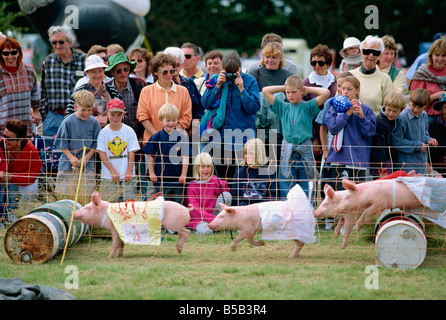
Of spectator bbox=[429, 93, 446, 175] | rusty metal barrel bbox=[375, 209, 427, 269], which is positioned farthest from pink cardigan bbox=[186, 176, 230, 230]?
spectator bbox=[429, 93, 446, 175]

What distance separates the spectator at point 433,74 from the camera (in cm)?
876

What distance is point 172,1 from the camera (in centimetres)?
3697

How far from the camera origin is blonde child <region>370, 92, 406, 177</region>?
786 cm

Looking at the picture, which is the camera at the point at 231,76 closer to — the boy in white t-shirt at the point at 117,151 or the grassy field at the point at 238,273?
the boy in white t-shirt at the point at 117,151

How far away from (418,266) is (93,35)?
12.5 meters

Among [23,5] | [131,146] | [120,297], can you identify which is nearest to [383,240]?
[120,297]

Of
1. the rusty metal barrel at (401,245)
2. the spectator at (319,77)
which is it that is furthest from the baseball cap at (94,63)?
the rusty metal barrel at (401,245)

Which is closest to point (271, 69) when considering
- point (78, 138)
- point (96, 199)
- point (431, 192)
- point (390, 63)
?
point (390, 63)

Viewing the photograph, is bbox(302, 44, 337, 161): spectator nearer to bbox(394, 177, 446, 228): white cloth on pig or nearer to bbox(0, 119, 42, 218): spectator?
bbox(394, 177, 446, 228): white cloth on pig

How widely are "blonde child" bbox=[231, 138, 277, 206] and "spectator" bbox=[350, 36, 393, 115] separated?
1680 mm

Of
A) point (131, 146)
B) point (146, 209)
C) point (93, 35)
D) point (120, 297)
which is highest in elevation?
point (93, 35)

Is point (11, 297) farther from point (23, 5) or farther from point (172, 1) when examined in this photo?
point (172, 1)

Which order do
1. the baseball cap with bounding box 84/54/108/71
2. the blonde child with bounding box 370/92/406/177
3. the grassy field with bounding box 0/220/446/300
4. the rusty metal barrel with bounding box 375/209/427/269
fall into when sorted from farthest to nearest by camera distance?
the baseball cap with bounding box 84/54/108/71
the blonde child with bounding box 370/92/406/177
the rusty metal barrel with bounding box 375/209/427/269
the grassy field with bounding box 0/220/446/300

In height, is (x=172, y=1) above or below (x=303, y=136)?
above
